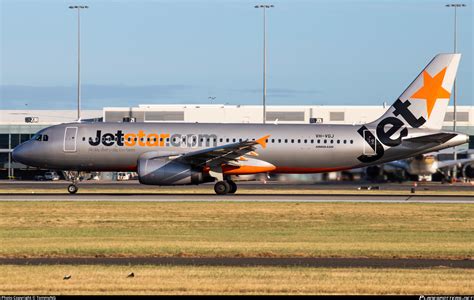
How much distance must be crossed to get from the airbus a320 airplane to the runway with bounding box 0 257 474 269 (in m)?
27.2

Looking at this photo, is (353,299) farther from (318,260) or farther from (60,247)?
(60,247)

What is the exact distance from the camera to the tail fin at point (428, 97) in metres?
54.8

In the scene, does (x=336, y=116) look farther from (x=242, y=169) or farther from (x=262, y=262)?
(x=262, y=262)

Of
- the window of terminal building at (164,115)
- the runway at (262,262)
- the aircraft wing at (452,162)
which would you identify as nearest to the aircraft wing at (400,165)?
the aircraft wing at (452,162)

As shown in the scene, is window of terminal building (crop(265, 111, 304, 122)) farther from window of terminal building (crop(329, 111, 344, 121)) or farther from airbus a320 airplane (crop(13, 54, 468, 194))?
airbus a320 airplane (crop(13, 54, 468, 194))

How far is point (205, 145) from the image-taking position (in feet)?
175

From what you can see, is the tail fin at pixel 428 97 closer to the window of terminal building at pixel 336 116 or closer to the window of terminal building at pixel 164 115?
the window of terminal building at pixel 336 116

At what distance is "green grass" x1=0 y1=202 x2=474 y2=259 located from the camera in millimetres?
25922

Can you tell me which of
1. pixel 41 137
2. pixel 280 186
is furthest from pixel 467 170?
pixel 41 137

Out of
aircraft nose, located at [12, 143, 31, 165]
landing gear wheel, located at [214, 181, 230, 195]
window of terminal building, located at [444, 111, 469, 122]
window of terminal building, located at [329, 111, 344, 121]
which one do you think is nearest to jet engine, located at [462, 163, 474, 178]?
window of terminal building, located at [444, 111, 469, 122]

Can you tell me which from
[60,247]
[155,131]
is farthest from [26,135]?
[60,247]

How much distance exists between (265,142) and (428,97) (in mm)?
10376

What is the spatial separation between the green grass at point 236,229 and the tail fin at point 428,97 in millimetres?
11438

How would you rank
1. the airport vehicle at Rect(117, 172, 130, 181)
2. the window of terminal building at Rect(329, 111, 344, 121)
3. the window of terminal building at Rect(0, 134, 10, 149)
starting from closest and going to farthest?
the airport vehicle at Rect(117, 172, 130, 181) < the window of terminal building at Rect(0, 134, 10, 149) < the window of terminal building at Rect(329, 111, 344, 121)
